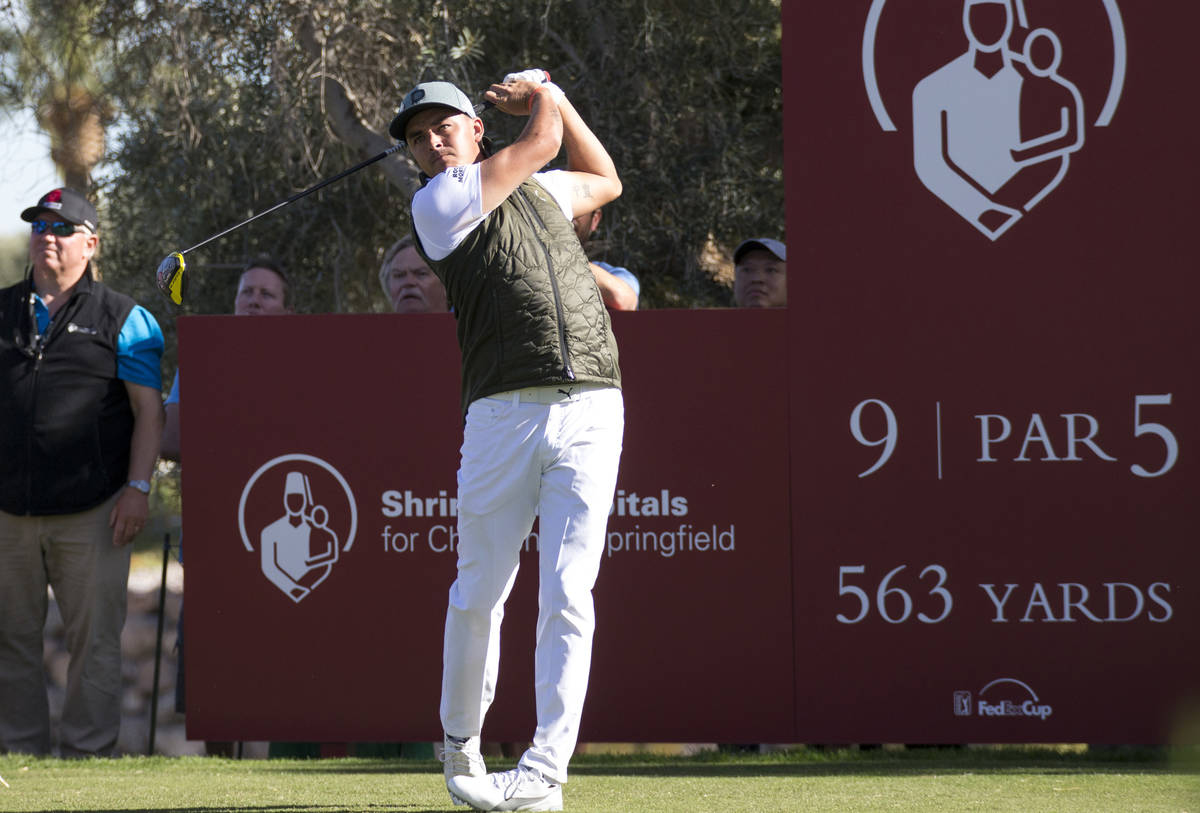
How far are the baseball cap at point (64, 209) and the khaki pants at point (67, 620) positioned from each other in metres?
1.08

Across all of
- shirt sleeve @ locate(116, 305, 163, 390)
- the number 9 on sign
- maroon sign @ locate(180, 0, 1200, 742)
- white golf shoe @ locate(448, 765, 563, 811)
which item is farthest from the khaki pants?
the number 9 on sign

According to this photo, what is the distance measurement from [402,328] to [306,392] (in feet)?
1.31

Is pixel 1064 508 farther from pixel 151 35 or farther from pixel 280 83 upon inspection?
pixel 151 35

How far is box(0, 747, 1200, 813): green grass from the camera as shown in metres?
4.17

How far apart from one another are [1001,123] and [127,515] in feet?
11.1

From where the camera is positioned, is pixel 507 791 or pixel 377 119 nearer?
pixel 507 791

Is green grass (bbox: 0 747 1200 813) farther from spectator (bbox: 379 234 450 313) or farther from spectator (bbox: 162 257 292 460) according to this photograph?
spectator (bbox: 379 234 450 313)

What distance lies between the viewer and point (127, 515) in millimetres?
5742

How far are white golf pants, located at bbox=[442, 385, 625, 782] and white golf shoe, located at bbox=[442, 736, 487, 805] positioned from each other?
0.10 feet

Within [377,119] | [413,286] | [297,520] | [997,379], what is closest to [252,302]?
[413,286]

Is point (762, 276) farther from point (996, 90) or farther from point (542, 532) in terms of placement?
point (542, 532)

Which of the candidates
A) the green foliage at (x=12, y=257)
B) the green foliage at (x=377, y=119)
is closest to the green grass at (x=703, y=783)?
the green foliage at (x=377, y=119)

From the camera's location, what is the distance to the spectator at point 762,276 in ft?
20.3

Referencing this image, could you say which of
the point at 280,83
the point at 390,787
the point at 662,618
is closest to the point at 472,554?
the point at 390,787
